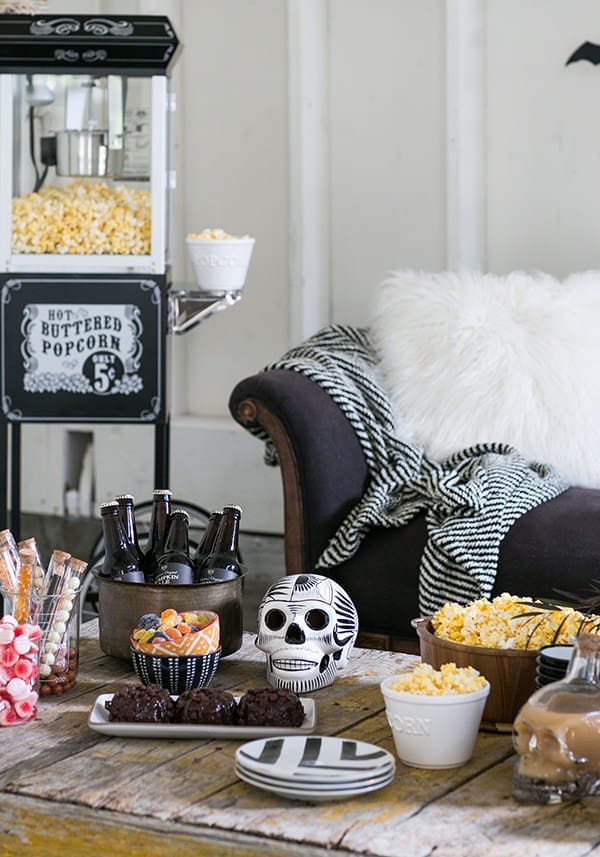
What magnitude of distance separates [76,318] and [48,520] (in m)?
1.46

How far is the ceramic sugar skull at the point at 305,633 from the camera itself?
1.61 m

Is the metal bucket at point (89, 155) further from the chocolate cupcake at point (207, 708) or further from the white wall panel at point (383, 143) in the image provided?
the chocolate cupcake at point (207, 708)

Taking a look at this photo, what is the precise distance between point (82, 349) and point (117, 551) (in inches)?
53.7

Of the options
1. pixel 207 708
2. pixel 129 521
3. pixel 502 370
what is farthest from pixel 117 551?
pixel 502 370

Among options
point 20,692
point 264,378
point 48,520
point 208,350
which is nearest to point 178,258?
point 208,350

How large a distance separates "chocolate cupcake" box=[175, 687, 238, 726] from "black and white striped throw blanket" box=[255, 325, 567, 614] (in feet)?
3.37

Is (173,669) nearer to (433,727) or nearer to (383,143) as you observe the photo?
(433,727)

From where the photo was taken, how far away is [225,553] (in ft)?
5.84

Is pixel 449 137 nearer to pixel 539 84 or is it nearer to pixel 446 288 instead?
pixel 539 84

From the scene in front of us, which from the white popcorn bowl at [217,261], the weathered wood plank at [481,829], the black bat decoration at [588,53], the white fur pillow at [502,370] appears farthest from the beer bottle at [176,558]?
the black bat decoration at [588,53]

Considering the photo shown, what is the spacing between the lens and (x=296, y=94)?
3.80m

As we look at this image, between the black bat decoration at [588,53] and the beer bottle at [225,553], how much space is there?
215cm

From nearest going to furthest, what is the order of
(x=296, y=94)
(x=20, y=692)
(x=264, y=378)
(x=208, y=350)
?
1. (x=20, y=692)
2. (x=264, y=378)
3. (x=296, y=94)
4. (x=208, y=350)

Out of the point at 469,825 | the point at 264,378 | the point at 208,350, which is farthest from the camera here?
the point at 208,350
